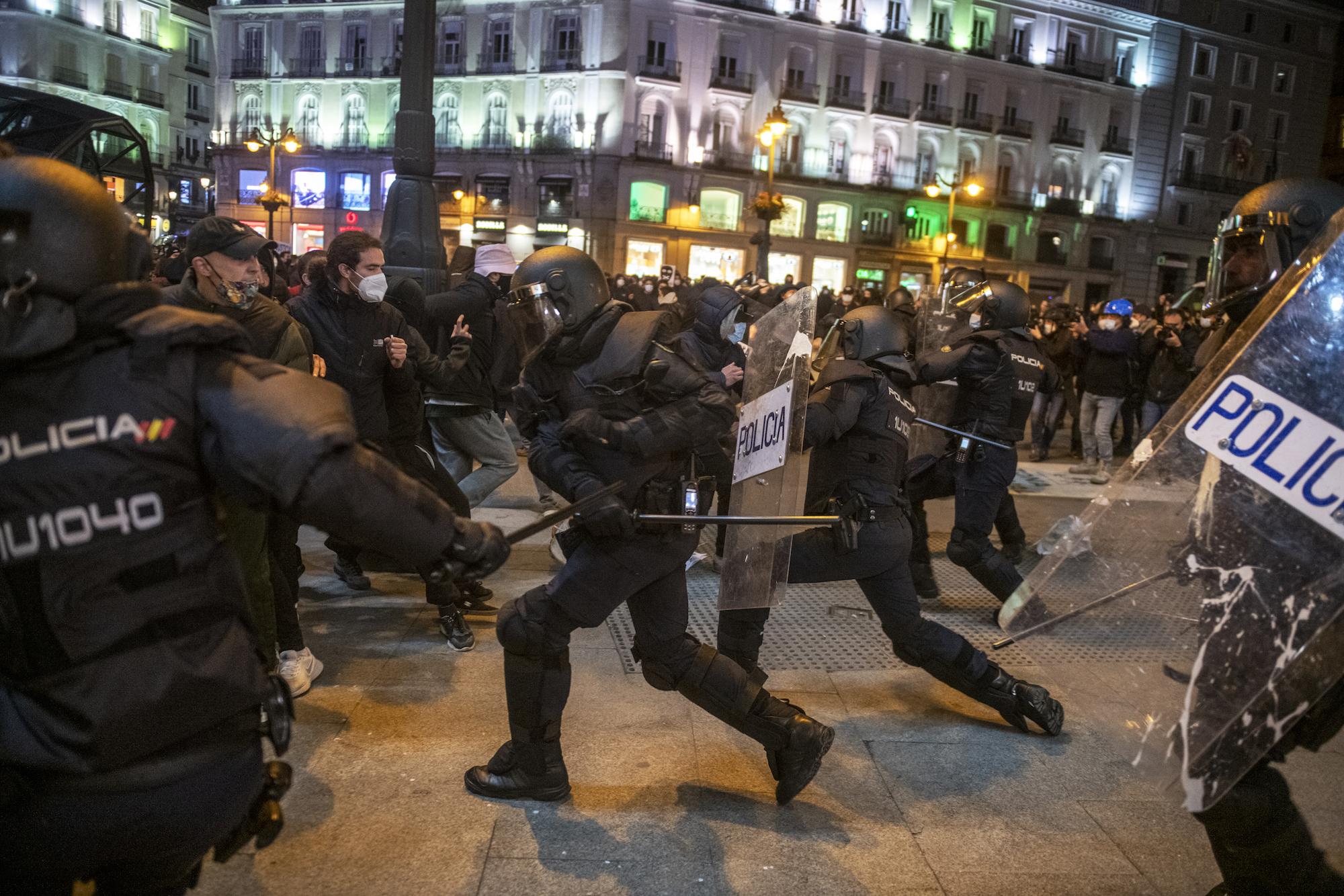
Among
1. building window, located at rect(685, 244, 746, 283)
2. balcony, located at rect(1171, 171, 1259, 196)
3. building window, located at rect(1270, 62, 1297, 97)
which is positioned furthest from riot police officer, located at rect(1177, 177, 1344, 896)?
building window, located at rect(1270, 62, 1297, 97)

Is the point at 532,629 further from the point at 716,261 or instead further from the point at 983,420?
the point at 716,261

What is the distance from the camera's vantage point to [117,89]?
1970 inches

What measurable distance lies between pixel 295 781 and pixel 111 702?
6.07ft

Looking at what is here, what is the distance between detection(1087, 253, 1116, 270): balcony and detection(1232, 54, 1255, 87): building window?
439 inches

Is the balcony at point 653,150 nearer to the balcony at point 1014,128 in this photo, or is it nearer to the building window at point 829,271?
the building window at point 829,271

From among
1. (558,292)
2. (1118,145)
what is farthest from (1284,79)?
(558,292)

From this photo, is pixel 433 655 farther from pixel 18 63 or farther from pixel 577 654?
pixel 18 63

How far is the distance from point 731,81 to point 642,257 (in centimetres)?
800

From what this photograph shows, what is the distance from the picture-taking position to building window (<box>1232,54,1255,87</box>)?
153 feet

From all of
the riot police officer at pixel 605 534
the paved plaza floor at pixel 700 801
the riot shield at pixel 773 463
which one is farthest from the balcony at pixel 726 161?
the riot police officer at pixel 605 534

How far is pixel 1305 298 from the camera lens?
2205 mm

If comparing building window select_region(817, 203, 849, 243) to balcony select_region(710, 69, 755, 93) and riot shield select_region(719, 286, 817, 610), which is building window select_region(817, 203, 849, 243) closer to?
balcony select_region(710, 69, 755, 93)

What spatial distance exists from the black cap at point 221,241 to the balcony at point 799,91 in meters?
38.3

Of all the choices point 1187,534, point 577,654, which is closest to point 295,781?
point 577,654
